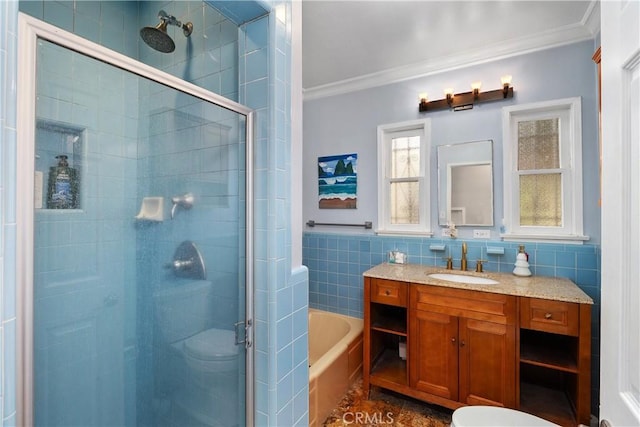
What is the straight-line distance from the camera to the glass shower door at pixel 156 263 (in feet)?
3.86

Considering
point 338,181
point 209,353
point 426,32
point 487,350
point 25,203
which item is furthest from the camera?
point 338,181

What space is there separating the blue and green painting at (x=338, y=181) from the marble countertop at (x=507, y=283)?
2.52ft

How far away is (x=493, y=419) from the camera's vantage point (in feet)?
4.63

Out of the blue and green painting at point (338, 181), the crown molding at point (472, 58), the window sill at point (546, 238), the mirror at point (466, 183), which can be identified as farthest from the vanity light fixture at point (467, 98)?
the window sill at point (546, 238)

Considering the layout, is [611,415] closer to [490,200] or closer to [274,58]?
[274,58]

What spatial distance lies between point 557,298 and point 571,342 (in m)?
0.51

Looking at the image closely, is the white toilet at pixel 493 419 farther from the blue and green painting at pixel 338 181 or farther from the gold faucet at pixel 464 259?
the blue and green painting at pixel 338 181

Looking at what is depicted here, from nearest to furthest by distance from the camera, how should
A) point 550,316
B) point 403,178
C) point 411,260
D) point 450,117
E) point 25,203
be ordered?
point 25,203, point 550,316, point 450,117, point 411,260, point 403,178

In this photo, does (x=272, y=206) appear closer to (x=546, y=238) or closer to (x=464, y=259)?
(x=464, y=259)

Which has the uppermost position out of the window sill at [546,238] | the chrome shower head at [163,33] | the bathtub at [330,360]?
the chrome shower head at [163,33]

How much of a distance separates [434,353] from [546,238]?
1.14 meters

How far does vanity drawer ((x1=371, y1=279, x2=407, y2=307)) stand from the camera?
2062 mm

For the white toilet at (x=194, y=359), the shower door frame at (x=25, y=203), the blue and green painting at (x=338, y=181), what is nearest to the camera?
the shower door frame at (x=25, y=203)

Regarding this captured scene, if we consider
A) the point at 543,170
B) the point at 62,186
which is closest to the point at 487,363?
the point at 543,170
